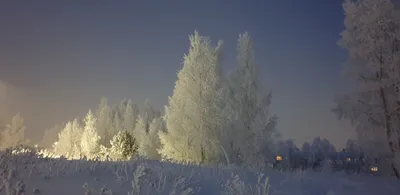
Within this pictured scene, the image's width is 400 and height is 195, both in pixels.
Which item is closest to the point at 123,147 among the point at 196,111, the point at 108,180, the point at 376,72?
the point at 196,111

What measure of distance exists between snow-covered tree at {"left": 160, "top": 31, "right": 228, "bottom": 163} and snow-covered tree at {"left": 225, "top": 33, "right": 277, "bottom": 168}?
113 inches

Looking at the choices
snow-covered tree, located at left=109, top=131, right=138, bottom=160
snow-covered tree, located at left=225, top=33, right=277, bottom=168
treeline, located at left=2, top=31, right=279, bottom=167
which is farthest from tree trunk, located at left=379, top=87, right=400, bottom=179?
snow-covered tree, located at left=109, top=131, right=138, bottom=160

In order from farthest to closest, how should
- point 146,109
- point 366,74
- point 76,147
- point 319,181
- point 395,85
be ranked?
point 146,109, point 76,147, point 366,74, point 395,85, point 319,181

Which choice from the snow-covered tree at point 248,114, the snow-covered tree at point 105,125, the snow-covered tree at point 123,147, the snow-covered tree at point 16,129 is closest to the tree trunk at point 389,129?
the snow-covered tree at point 248,114

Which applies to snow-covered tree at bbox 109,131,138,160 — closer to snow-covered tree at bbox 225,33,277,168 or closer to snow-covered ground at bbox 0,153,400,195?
snow-covered tree at bbox 225,33,277,168

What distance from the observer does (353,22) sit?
16719mm

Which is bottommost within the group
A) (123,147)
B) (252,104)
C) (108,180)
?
(108,180)

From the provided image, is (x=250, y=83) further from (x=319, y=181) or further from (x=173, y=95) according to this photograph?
(x=319, y=181)

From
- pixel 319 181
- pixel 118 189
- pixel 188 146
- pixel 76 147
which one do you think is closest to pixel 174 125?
pixel 188 146

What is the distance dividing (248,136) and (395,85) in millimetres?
10961

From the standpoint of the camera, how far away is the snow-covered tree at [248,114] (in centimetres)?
2380

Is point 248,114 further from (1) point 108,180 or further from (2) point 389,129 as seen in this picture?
(1) point 108,180

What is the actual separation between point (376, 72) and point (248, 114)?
10.2 m

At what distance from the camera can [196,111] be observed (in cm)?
2116
